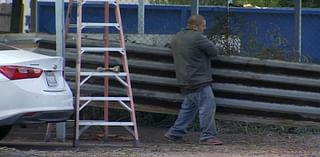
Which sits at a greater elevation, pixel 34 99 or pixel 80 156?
pixel 34 99

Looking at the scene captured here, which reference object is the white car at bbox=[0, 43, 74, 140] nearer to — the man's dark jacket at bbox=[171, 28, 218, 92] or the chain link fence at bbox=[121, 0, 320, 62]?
the man's dark jacket at bbox=[171, 28, 218, 92]

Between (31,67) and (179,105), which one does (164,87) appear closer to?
(179,105)

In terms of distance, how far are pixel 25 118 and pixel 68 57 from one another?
92.1 inches

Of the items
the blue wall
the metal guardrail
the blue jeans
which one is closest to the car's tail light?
the metal guardrail

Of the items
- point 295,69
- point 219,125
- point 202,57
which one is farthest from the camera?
point 219,125

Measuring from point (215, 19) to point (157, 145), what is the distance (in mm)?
2918

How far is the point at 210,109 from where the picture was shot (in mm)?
9148

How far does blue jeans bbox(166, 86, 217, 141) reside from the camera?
914cm

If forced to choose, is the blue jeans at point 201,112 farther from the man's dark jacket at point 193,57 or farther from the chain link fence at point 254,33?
the chain link fence at point 254,33

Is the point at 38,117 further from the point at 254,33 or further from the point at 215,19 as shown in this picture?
the point at 254,33

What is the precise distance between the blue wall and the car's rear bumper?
12.7 ft

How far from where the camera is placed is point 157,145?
8984 mm

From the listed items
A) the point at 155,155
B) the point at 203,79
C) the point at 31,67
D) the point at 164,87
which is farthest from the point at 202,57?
the point at 31,67

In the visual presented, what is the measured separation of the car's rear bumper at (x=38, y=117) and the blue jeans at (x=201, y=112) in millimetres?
1761
